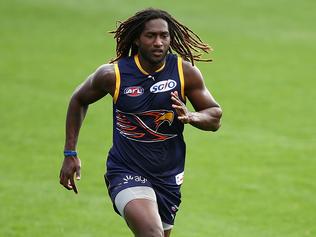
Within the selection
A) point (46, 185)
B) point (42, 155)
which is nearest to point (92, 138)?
point (42, 155)

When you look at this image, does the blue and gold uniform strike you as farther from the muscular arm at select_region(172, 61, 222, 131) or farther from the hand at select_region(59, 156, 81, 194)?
the hand at select_region(59, 156, 81, 194)

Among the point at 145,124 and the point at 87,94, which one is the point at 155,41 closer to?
the point at 145,124

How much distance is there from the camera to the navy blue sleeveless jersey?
28.7 feet

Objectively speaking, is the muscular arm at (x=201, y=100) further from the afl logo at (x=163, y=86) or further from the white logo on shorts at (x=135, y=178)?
the white logo on shorts at (x=135, y=178)

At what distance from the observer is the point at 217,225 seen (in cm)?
1258

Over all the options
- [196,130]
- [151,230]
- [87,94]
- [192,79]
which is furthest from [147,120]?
[196,130]

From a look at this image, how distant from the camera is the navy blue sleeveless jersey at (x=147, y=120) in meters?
8.73

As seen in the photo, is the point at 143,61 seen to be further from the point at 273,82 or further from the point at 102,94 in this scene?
the point at 273,82

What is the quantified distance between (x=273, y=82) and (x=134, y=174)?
557 inches

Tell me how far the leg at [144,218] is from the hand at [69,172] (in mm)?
718

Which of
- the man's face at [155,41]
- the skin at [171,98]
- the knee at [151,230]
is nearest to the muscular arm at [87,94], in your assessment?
the skin at [171,98]

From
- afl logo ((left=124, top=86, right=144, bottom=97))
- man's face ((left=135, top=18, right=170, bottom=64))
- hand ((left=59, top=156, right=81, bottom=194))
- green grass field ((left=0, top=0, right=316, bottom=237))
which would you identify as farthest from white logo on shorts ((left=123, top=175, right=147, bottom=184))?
green grass field ((left=0, top=0, right=316, bottom=237))

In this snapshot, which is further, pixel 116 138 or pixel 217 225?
pixel 217 225

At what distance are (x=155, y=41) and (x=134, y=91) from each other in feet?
1.57
